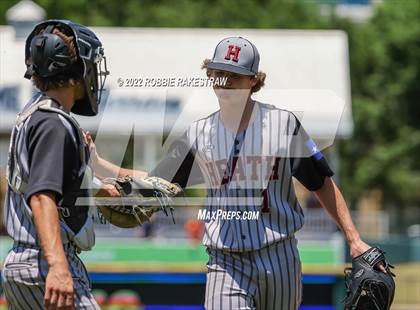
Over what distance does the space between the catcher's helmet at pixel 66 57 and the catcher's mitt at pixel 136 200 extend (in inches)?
22.3

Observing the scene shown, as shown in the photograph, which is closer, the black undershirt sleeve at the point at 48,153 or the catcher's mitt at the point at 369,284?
the black undershirt sleeve at the point at 48,153

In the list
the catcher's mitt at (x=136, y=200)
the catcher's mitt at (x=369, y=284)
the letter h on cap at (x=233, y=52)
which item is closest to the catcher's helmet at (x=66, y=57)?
the catcher's mitt at (x=136, y=200)

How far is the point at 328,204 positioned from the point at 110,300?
6004 mm

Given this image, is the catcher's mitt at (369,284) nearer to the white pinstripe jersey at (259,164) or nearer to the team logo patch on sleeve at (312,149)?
the white pinstripe jersey at (259,164)

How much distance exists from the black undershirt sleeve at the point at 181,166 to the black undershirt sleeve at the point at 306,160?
48 centimetres

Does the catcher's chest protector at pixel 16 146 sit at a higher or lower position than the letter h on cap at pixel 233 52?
lower

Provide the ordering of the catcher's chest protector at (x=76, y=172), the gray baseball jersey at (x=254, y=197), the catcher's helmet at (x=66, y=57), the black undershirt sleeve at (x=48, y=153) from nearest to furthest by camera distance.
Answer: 1. the black undershirt sleeve at (x=48, y=153)
2. the catcher's chest protector at (x=76, y=172)
3. the catcher's helmet at (x=66, y=57)
4. the gray baseball jersey at (x=254, y=197)

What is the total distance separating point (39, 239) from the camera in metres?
4.25

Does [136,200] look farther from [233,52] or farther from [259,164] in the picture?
[233,52]

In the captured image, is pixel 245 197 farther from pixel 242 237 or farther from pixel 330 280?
pixel 330 280

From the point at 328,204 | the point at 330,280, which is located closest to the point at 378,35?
the point at 330,280

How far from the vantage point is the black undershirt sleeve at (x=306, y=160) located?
209 inches
